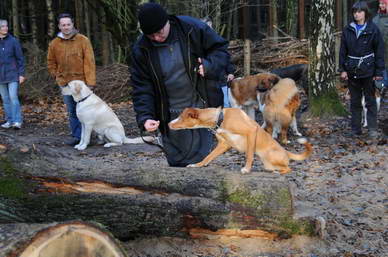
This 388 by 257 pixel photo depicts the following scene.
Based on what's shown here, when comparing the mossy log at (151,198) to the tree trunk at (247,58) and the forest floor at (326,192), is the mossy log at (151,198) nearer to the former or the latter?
the forest floor at (326,192)

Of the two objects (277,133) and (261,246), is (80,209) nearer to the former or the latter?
(261,246)

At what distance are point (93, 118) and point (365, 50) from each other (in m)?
4.76

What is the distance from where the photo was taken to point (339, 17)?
1983cm

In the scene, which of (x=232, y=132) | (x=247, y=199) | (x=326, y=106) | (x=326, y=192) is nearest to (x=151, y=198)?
(x=247, y=199)

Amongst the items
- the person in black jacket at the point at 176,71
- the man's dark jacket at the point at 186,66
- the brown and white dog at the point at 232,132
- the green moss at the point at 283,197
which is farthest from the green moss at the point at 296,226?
the man's dark jacket at the point at 186,66

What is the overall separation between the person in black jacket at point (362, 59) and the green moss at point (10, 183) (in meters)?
6.01

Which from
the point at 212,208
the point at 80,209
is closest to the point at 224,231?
the point at 212,208

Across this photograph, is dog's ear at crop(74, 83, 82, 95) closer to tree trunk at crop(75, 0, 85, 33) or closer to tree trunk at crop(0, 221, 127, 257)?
tree trunk at crop(0, 221, 127, 257)

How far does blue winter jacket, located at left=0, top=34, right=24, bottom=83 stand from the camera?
410 inches

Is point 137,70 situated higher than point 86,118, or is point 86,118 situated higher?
point 137,70

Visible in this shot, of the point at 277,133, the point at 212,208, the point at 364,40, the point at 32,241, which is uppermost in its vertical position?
the point at 364,40

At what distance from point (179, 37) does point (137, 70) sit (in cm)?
49

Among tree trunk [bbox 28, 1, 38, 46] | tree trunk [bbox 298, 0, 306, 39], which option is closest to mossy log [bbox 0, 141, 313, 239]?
tree trunk [bbox 298, 0, 306, 39]

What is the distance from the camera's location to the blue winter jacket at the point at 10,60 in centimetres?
1042
